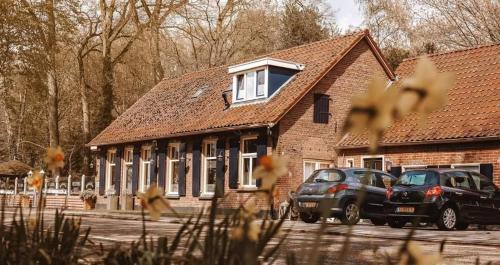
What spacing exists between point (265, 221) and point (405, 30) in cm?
3624

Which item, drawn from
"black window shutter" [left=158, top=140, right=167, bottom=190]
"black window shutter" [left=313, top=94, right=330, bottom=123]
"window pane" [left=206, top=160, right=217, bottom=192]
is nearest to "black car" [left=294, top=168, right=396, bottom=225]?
"black window shutter" [left=313, top=94, right=330, bottom=123]

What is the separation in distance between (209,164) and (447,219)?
11806 mm

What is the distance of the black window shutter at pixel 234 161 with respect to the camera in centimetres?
2434

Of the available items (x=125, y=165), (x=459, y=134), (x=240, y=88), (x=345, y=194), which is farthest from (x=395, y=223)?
(x=125, y=165)

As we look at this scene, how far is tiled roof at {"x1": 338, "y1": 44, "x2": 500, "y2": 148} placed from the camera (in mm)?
20891

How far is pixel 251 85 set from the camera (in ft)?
85.1

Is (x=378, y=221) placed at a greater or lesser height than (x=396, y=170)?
lesser

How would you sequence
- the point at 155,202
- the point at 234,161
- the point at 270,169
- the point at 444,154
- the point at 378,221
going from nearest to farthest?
the point at 270,169 < the point at 155,202 < the point at 378,221 < the point at 444,154 < the point at 234,161

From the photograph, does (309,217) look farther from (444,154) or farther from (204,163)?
(204,163)

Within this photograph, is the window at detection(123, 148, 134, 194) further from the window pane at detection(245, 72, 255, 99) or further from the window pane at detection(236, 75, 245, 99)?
the window pane at detection(245, 72, 255, 99)

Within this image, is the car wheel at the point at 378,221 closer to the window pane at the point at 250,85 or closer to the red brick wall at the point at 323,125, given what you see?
the red brick wall at the point at 323,125

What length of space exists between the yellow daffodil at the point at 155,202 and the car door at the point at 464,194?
1495cm

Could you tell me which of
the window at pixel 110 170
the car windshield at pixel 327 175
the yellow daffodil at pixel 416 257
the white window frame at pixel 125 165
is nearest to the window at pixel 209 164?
the white window frame at pixel 125 165

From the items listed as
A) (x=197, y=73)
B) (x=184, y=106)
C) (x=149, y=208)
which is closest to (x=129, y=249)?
(x=149, y=208)
